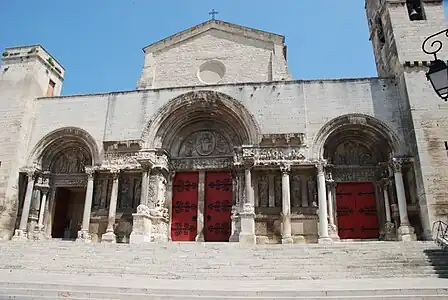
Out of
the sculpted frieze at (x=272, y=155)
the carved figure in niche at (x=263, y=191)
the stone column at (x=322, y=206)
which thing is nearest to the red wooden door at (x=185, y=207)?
the sculpted frieze at (x=272, y=155)

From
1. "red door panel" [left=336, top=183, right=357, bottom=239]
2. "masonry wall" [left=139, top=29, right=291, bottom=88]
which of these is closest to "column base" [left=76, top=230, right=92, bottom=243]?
"masonry wall" [left=139, top=29, right=291, bottom=88]

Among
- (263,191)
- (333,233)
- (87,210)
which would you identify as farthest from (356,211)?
(87,210)

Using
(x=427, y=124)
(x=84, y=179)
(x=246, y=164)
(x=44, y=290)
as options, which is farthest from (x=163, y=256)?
(x=427, y=124)

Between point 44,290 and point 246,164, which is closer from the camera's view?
point 44,290

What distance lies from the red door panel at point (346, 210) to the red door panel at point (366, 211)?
0.17 m

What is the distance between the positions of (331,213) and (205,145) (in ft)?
16.6

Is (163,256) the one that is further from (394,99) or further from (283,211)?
(394,99)

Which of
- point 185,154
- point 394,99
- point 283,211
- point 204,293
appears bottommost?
point 204,293

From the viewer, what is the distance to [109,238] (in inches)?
463

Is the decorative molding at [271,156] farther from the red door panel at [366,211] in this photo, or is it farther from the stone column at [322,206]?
the red door panel at [366,211]

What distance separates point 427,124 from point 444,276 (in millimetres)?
5221

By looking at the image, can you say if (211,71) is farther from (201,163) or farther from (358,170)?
(358,170)

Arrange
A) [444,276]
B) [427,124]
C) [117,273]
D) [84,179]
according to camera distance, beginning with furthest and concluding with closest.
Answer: [84,179]
[427,124]
[117,273]
[444,276]

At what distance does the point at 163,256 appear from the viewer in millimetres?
8805
